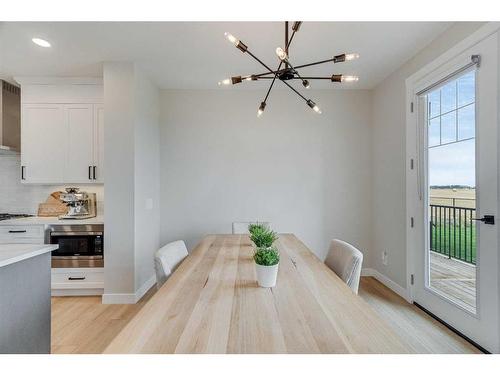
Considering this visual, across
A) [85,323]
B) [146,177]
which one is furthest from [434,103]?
[85,323]

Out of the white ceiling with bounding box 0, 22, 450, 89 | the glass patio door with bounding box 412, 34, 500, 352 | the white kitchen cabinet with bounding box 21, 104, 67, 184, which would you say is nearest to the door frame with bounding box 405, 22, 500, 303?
the glass patio door with bounding box 412, 34, 500, 352

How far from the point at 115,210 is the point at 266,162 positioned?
2.02 meters

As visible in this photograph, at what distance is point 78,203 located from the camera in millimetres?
3252

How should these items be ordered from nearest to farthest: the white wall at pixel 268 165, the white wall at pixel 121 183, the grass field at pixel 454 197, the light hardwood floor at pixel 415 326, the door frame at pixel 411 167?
the light hardwood floor at pixel 415 326 → the grass field at pixel 454 197 → the door frame at pixel 411 167 → the white wall at pixel 121 183 → the white wall at pixel 268 165

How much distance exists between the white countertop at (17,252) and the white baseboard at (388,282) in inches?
132

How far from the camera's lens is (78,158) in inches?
130

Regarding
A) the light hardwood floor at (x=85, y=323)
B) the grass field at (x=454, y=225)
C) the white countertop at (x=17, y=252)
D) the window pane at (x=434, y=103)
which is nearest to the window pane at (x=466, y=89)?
the window pane at (x=434, y=103)

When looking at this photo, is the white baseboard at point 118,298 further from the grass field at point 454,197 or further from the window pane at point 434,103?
the window pane at point 434,103

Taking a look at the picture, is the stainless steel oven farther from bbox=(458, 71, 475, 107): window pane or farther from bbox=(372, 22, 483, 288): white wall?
bbox=(458, 71, 475, 107): window pane

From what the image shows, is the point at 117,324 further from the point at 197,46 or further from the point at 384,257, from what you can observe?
the point at 384,257

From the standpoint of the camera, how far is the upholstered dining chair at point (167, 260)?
1524 mm

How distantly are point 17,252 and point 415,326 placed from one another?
3.05 m
